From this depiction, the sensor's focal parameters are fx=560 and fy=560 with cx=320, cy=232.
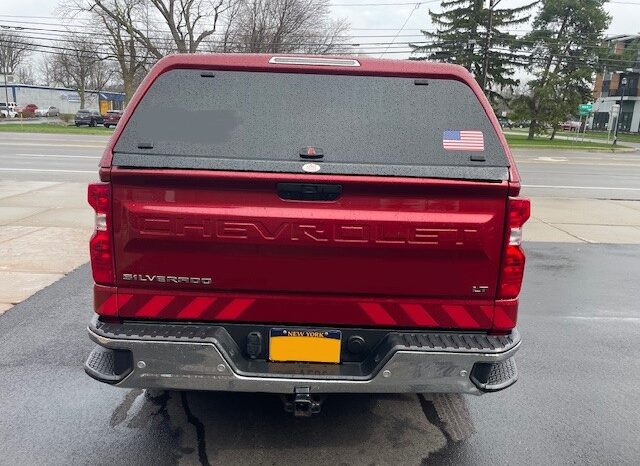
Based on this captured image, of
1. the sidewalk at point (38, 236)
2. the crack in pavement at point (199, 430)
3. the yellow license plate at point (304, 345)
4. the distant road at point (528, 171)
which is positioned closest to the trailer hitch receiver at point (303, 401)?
the yellow license plate at point (304, 345)

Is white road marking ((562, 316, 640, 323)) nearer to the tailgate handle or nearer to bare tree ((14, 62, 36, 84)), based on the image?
the tailgate handle

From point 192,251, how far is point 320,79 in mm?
1082

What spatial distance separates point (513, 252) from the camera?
8.71 feet

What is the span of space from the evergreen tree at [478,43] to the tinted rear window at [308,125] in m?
47.4

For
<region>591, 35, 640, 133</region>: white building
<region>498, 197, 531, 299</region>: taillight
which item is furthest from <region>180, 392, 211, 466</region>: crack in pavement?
<region>591, 35, 640, 133</region>: white building

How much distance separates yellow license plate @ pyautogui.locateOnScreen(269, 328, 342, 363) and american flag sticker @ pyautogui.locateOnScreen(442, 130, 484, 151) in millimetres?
1049

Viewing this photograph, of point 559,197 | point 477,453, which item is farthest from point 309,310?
point 559,197

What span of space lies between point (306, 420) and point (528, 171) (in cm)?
1779

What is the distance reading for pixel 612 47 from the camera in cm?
5088

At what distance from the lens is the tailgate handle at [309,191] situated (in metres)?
2.55

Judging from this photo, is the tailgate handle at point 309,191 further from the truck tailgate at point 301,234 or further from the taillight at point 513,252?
the taillight at point 513,252

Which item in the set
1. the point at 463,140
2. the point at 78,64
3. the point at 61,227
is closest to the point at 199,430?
the point at 463,140

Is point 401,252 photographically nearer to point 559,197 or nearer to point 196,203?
point 196,203

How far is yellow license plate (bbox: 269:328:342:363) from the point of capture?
269 cm
